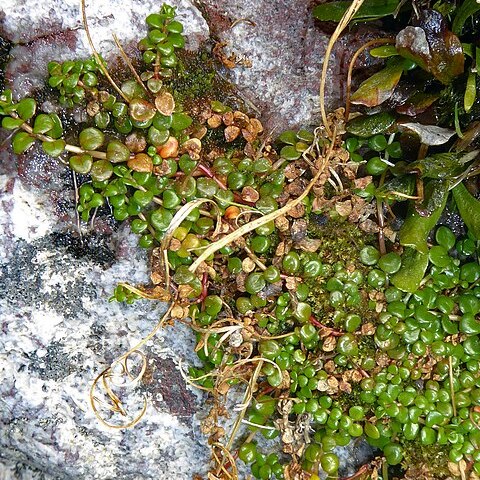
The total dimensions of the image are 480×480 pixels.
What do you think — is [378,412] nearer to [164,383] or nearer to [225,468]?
[225,468]

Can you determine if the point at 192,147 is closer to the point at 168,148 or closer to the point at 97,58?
the point at 168,148

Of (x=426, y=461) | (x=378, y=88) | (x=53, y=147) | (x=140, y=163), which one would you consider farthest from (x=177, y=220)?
(x=426, y=461)

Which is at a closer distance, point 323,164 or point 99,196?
point 99,196

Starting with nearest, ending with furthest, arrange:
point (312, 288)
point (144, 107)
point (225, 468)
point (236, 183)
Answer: point (144, 107)
point (236, 183)
point (312, 288)
point (225, 468)

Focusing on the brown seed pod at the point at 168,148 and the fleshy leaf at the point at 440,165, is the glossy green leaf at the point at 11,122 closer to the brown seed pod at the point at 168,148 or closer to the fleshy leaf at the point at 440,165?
the brown seed pod at the point at 168,148

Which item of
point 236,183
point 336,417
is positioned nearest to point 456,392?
point 336,417

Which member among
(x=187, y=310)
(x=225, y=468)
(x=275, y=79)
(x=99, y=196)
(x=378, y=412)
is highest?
(x=275, y=79)

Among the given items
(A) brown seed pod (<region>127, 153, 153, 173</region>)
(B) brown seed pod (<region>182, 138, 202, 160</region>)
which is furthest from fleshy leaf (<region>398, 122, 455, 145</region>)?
(A) brown seed pod (<region>127, 153, 153, 173</region>)
